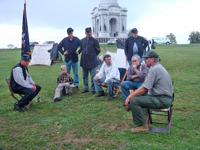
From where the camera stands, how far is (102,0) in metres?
69.8

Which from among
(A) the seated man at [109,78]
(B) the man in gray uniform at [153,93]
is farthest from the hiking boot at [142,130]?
(A) the seated man at [109,78]

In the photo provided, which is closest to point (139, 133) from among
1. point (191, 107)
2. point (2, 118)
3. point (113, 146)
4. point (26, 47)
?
point (113, 146)

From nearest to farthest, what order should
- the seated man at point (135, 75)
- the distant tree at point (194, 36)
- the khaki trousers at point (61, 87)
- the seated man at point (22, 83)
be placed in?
1. the seated man at point (22, 83)
2. the seated man at point (135, 75)
3. the khaki trousers at point (61, 87)
4. the distant tree at point (194, 36)

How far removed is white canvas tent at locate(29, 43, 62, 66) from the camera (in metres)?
17.6

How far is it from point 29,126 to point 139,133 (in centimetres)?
255

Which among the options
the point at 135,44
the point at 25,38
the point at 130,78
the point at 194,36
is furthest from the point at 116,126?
the point at 194,36

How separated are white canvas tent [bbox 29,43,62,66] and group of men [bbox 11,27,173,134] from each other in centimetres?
971

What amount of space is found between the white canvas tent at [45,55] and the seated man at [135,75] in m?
12.0

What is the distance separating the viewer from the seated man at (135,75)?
20.4 ft

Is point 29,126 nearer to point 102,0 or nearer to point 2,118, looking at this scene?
point 2,118

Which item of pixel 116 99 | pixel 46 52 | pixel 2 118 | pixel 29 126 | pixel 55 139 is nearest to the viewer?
pixel 55 139

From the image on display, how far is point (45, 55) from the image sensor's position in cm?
1786

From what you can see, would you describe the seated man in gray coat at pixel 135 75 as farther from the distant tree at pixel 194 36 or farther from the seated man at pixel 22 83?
the distant tree at pixel 194 36

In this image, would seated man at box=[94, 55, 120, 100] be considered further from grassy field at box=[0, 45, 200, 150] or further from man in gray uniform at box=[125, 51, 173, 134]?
man in gray uniform at box=[125, 51, 173, 134]
